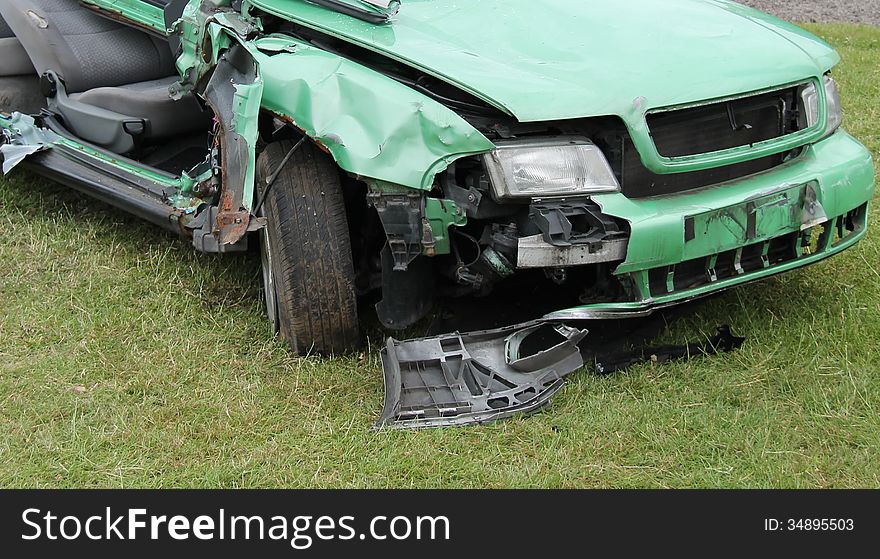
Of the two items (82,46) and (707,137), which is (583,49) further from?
(82,46)

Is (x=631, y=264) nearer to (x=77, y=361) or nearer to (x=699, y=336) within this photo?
(x=699, y=336)

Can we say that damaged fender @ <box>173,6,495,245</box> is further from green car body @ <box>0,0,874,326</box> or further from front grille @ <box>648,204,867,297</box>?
front grille @ <box>648,204,867,297</box>

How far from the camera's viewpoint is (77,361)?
398cm

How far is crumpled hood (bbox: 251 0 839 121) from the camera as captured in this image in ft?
11.3

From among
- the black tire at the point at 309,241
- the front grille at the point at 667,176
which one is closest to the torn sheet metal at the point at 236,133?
the black tire at the point at 309,241

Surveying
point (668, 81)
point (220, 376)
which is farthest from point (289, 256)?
point (668, 81)

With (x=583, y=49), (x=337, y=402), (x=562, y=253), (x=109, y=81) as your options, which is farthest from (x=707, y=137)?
(x=109, y=81)

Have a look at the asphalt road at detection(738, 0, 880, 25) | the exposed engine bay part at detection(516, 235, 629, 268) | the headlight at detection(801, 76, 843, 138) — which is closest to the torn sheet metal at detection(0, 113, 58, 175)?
the exposed engine bay part at detection(516, 235, 629, 268)

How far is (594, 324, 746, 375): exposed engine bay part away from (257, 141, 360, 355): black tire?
3.16 feet

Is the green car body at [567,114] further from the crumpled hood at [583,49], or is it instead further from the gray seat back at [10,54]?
A: the gray seat back at [10,54]

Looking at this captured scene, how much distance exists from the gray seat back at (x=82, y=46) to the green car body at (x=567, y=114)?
51.4 inches

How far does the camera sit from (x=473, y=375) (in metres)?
3.63

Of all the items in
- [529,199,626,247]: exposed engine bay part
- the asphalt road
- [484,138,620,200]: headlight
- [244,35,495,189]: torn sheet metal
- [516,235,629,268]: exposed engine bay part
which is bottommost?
the asphalt road

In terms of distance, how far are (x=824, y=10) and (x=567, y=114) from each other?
8177mm
